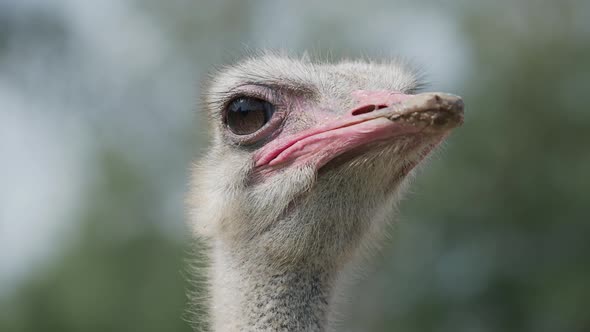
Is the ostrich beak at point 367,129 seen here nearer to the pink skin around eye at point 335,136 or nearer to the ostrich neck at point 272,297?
the pink skin around eye at point 335,136

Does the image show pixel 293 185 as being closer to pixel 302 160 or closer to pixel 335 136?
pixel 302 160

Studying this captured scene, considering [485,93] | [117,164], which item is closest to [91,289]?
[117,164]

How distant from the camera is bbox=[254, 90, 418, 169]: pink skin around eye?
9.12 ft

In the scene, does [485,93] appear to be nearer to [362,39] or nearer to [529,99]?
[529,99]

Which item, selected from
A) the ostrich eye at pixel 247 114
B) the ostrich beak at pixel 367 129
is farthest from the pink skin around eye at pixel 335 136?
the ostrich eye at pixel 247 114

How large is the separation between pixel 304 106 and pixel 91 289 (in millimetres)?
22230

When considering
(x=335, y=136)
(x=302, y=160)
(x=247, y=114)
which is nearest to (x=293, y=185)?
(x=302, y=160)

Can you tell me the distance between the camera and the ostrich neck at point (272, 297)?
125 inches

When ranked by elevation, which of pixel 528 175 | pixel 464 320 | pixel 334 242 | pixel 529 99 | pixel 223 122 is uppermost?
pixel 223 122

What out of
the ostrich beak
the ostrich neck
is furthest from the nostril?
the ostrich neck

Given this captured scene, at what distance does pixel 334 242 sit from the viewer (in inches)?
128

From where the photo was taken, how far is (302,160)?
122 inches

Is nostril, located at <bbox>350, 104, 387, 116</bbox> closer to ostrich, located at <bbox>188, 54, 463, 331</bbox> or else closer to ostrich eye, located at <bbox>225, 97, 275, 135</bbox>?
ostrich, located at <bbox>188, 54, 463, 331</bbox>

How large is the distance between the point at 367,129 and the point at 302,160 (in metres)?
0.37
